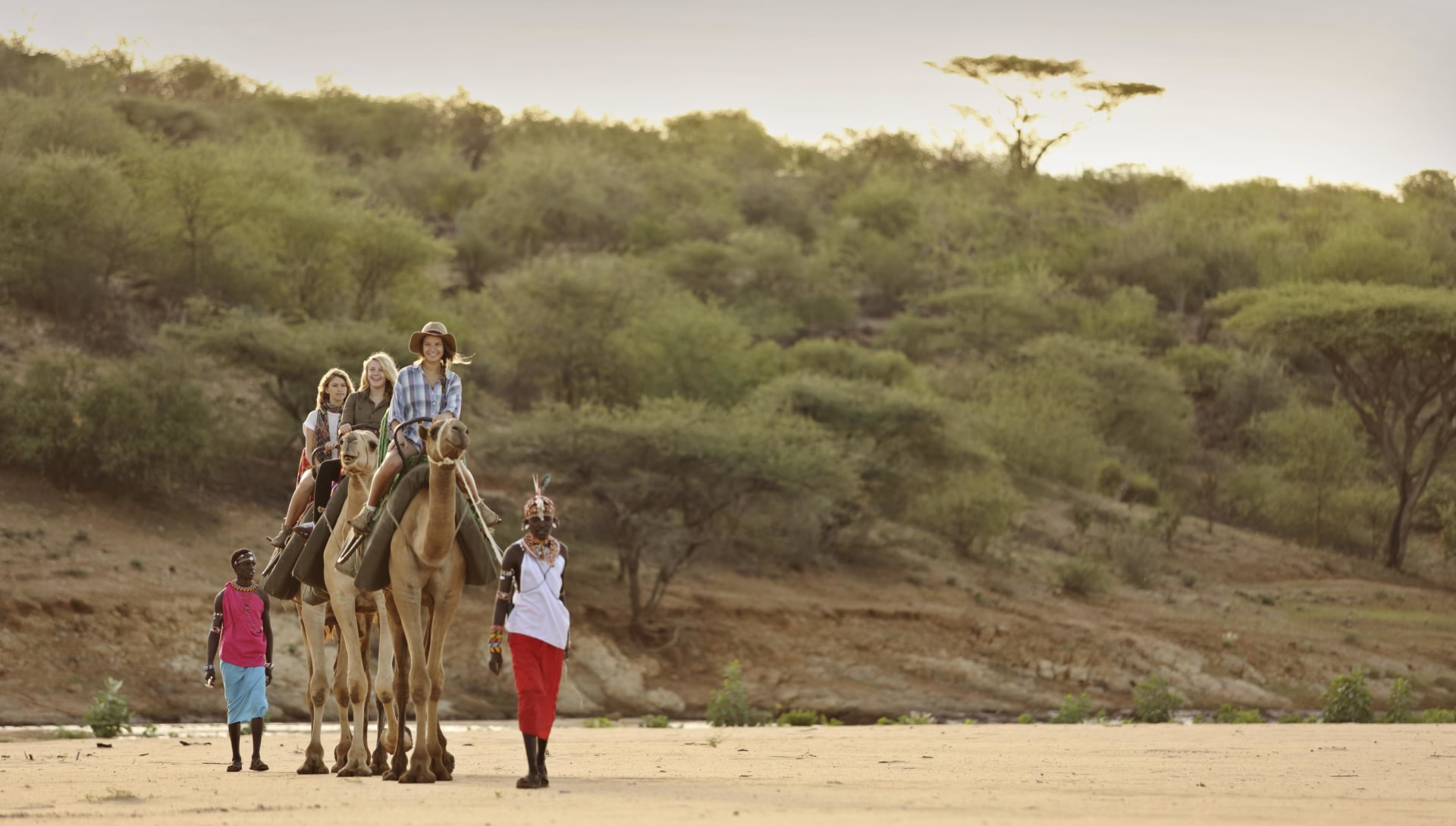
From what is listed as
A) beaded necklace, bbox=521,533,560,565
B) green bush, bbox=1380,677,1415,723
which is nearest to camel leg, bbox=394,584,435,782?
beaded necklace, bbox=521,533,560,565

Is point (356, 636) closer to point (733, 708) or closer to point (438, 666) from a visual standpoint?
point (438, 666)

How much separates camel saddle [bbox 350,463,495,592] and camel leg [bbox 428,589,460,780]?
0.80 ft

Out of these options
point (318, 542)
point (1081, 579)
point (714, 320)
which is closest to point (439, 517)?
point (318, 542)

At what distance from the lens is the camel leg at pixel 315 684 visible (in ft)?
43.1

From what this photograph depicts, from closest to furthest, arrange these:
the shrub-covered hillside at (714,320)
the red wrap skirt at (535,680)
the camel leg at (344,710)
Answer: the red wrap skirt at (535,680), the camel leg at (344,710), the shrub-covered hillside at (714,320)

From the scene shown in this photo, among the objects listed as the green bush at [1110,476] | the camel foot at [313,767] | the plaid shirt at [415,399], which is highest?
the plaid shirt at [415,399]

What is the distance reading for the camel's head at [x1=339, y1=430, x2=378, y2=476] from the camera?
1259cm

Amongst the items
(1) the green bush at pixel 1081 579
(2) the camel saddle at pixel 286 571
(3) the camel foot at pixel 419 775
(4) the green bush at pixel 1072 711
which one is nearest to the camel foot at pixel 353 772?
(3) the camel foot at pixel 419 775

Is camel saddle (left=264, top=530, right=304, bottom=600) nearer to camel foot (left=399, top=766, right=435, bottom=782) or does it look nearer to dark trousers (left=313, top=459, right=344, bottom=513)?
dark trousers (left=313, top=459, right=344, bottom=513)

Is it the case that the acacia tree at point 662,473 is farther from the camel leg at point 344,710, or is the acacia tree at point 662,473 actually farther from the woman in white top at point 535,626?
the woman in white top at point 535,626

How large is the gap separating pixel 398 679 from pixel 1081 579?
3047cm

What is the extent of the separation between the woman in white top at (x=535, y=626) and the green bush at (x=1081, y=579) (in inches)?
1212

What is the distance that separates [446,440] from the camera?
1138cm

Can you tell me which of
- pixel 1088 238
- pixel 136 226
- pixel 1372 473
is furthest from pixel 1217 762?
pixel 1088 238
